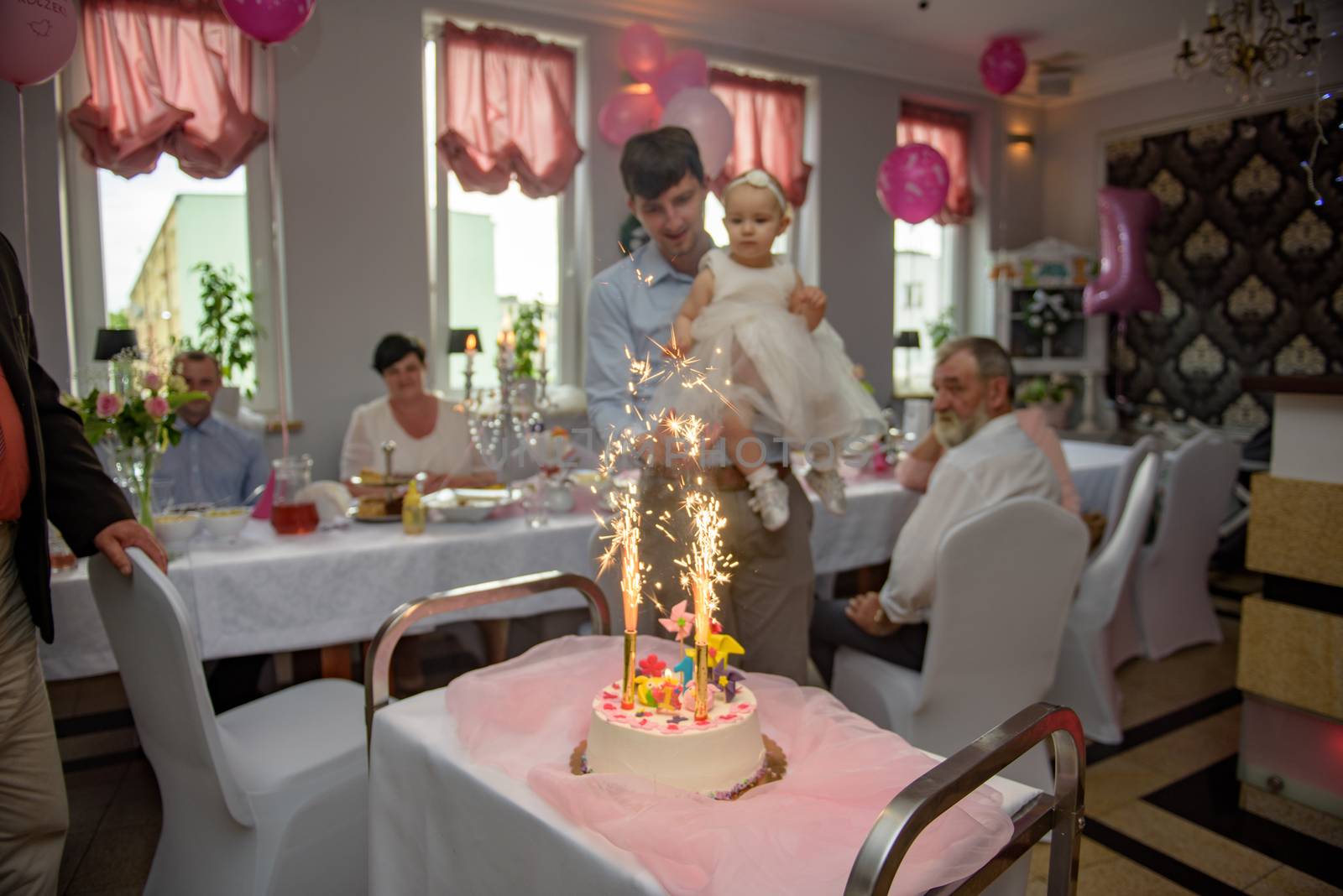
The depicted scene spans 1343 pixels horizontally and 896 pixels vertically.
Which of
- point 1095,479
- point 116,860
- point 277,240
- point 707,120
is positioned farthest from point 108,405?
point 1095,479

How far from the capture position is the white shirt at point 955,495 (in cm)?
220

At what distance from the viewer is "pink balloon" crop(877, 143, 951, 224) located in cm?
539

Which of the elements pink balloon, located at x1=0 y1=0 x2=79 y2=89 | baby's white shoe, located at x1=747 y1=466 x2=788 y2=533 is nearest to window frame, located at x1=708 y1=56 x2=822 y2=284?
baby's white shoe, located at x1=747 y1=466 x2=788 y2=533

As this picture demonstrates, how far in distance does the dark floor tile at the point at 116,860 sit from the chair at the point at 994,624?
179 cm

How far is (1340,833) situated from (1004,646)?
111 centimetres

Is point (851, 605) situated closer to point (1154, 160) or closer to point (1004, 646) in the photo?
point (1004, 646)

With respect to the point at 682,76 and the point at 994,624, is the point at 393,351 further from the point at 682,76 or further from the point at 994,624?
the point at 994,624

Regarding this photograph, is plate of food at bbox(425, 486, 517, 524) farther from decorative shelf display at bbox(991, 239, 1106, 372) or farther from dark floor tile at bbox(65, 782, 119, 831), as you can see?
decorative shelf display at bbox(991, 239, 1106, 372)

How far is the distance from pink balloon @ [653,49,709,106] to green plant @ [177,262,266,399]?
2473 millimetres

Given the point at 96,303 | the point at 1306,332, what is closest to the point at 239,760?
the point at 96,303

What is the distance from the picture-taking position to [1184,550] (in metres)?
3.59

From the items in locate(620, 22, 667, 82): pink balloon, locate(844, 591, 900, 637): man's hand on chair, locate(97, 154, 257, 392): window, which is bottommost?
locate(844, 591, 900, 637): man's hand on chair

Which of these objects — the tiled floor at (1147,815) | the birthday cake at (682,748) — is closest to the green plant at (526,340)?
the tiled floor at (1147,815)

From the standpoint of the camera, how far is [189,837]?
1.76 meters
